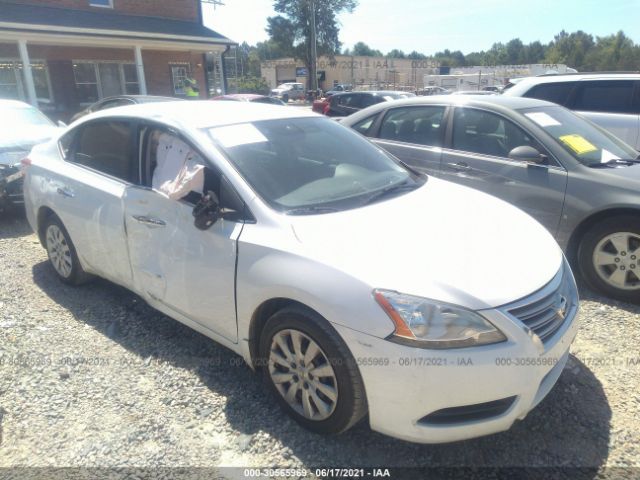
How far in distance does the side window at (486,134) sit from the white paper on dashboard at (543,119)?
0.17 m

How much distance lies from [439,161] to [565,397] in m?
2.71

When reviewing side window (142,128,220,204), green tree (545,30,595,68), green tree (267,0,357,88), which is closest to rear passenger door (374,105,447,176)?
side window (142,128,220,204)

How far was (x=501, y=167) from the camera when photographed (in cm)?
448

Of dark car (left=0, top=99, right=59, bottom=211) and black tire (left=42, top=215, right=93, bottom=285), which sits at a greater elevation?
dark car (left=0, top=99, right=59, bottom=211)

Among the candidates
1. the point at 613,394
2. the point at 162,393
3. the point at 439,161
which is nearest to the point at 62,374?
the point at 162,393

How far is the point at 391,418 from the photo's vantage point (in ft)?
7.06

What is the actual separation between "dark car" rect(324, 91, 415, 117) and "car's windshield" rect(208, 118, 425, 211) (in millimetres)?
11970

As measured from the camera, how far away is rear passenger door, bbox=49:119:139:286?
340 centimetres

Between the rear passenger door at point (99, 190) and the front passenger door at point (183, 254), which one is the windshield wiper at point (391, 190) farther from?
the rear passenger door at point (99, 190)

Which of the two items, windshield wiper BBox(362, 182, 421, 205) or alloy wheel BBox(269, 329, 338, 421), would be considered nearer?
alloy wheel BBox(269, 329, 338, 421)

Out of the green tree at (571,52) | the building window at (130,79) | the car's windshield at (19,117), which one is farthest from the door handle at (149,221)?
the green tree at (571,52)

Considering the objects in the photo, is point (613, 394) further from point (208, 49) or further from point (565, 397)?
point (208, 49)

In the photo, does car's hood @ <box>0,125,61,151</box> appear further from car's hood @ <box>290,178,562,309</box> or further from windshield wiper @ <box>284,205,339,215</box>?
car's hood @ <box>290,178,562,309</box>

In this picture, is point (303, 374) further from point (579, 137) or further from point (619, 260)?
point (579, 137)
